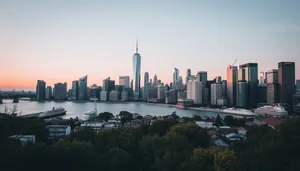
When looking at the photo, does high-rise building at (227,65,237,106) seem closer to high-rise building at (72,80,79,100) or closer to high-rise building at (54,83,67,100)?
high-rise building at (72,80,79,100)

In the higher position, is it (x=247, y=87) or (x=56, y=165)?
(x=247, y=87)

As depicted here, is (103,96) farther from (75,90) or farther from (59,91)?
(59,91)

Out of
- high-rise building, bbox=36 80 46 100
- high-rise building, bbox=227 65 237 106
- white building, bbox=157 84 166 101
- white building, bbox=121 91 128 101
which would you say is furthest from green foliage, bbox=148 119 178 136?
white building, bbox=121 91 128 101

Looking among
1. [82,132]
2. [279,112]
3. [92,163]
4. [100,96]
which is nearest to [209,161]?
[92,163]

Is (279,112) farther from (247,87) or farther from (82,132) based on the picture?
(82,132)

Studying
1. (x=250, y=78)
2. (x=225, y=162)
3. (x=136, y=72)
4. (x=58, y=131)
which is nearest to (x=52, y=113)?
(x=58, y=131)
